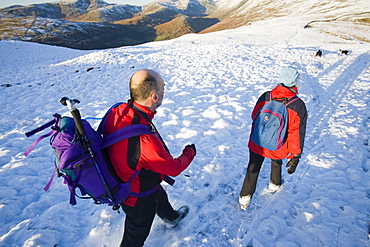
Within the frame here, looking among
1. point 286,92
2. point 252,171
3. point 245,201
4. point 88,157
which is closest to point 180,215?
point 245,201

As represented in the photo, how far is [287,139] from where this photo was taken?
3020mm

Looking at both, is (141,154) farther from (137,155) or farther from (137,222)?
(137,222)

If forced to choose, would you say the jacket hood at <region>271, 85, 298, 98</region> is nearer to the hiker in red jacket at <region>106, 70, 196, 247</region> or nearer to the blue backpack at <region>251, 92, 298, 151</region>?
the blue backpack at <region>251, 92, 298, 151</region>

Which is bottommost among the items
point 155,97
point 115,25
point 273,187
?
point 273,187

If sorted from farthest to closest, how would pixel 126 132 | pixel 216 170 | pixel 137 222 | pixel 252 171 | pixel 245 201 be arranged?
pixel 216 170 → pixel 245 201 → pixel 252 171 → pixel 137 222 → pixel 126 132

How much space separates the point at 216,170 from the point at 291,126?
217cm

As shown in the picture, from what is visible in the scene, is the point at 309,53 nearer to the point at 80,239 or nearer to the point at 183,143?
the point at 183,143

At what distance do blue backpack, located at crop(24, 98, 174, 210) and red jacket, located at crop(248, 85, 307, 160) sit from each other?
2.14m

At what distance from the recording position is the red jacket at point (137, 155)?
178cm

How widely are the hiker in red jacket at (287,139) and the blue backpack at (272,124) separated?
3.3 inches

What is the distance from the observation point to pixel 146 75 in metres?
1.81

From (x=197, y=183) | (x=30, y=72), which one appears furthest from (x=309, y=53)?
(x=30, y=72)

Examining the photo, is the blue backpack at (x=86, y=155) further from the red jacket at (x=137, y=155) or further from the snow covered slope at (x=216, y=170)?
the snow covered slope at (x=216, y=170)

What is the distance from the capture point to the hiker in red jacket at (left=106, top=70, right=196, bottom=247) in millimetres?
1788
